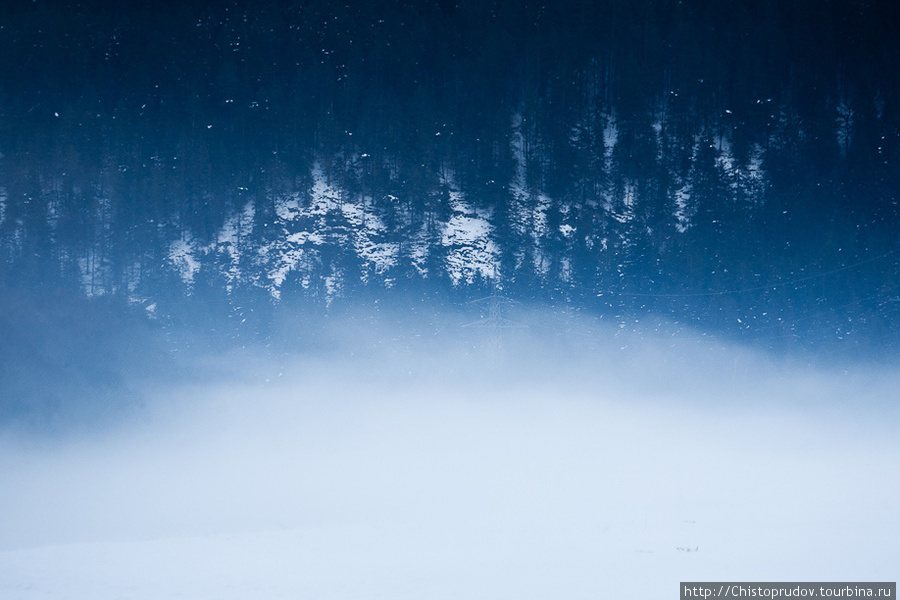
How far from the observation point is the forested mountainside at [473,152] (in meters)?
22.1

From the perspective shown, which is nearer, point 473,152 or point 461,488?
point 461,488

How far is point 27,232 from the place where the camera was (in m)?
20.8

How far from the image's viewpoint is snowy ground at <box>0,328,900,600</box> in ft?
22.5

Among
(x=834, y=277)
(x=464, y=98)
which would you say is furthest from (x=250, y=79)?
(x=834, y=277)

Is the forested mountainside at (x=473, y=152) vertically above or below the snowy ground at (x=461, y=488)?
above

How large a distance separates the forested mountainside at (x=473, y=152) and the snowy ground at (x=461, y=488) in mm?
4100

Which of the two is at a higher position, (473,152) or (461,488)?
(473,152)

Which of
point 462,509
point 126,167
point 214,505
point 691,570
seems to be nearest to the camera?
point 691,570

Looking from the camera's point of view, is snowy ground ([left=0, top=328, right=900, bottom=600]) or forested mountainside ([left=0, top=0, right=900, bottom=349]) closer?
snowy ground ([left=0, top=328, right=900, bottom=600])

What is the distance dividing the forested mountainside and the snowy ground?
4.10 m

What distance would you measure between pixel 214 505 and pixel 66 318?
1067 centimetres

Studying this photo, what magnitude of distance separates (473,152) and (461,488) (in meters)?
15.3

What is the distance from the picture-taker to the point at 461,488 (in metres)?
11.6

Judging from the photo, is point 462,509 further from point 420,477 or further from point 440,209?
point 440,209
